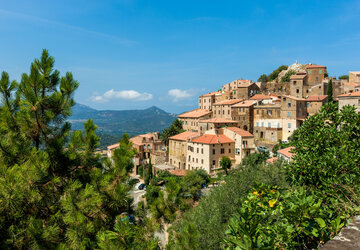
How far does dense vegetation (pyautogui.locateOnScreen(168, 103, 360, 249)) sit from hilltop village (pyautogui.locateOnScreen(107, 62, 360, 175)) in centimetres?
3859

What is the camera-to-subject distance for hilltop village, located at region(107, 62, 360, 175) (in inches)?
1861

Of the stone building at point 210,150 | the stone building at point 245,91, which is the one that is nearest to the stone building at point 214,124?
the stone building at point 210,150

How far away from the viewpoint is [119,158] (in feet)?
23.6

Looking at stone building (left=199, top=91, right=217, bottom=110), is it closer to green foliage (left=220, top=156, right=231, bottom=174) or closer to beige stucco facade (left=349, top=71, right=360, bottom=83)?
green foliage (left=220, top=156, right=231, bottom=174)

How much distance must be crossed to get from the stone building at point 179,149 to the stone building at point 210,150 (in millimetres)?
2657

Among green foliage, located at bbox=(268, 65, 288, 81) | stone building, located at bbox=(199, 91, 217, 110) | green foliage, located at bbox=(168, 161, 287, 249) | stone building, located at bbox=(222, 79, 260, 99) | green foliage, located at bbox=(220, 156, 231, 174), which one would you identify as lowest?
green foliage, located at bbox=(220, 156, 231, 174)

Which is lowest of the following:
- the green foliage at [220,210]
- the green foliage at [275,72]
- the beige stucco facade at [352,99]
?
the green foliage at [220,210]

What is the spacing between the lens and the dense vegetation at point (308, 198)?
3.87 metres

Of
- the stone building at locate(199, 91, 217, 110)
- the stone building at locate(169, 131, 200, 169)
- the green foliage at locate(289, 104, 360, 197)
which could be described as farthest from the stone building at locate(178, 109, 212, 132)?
the green foliage at locate(289, 104, 360, 197)

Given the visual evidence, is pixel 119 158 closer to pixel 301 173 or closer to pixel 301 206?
pixel 301 206

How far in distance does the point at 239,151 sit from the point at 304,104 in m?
18.7

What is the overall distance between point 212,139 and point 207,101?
1233 inches

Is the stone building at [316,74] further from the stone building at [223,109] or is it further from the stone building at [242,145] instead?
the stone building at [242,145]

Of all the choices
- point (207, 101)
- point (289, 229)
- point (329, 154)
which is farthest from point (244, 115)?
point (289, 229)
